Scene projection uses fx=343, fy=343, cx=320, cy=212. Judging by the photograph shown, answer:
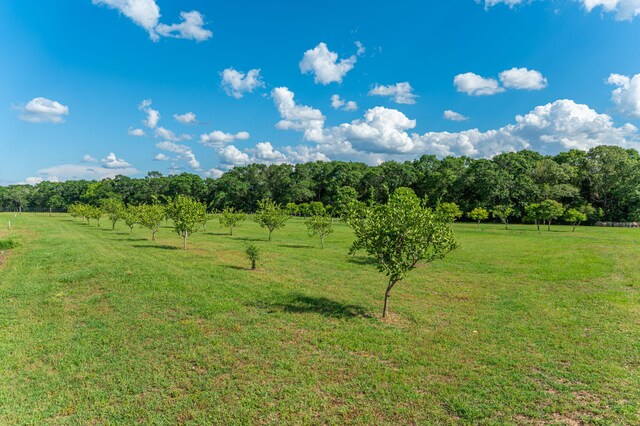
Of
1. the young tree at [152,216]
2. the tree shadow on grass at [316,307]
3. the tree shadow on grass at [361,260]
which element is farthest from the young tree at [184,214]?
the tree shadow on grass at [316,307]

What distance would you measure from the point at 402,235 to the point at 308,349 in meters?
5.69

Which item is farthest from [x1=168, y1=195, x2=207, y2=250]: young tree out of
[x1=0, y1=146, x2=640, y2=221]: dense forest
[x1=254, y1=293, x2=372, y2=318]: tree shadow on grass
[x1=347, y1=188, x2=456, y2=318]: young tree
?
[x1=347, y1=188, x2=456, y2=318]: young tree

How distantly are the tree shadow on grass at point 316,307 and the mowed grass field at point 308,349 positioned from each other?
0.14 m

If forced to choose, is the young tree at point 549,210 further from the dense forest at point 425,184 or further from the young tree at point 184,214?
the young tree at point 184,214

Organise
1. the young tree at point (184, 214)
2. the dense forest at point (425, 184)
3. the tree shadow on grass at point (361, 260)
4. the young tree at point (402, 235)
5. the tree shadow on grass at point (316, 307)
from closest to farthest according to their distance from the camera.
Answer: the young tree at point (402, 235) < the tree shadow on grass at point (316, 307) < the tree shadow on grass at point (361, 260) < the young tree at point (184, 214) < the dense forest at point (425, 184)

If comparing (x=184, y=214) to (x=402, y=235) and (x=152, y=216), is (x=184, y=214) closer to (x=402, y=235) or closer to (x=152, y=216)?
(x=152, y=216)

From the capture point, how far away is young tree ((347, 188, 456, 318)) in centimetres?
1371

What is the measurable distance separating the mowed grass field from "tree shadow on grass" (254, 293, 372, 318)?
145 mm

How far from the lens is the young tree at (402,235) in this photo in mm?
13711

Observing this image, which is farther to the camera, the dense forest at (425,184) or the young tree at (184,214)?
the dense forest at (425,184)

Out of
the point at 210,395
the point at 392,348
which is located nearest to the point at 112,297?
the point at 210,395

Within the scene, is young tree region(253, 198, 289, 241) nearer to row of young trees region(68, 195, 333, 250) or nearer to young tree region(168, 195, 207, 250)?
row of young trees region(68, 195, 333, 250)

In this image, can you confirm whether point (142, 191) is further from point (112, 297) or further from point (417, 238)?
point (417, 238)

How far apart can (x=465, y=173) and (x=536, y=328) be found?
8372 cm
